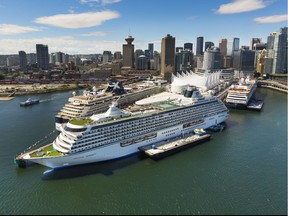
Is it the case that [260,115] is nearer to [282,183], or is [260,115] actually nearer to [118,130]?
[282,183]

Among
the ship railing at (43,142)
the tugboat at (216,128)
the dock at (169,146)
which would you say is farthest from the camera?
the tugboat at (216,128)

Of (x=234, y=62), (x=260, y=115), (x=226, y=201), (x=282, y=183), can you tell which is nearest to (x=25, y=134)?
(x=226, y=201)

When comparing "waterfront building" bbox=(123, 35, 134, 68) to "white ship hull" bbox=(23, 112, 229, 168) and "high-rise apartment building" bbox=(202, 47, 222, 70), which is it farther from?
"white ship hull" bbox=(23, 112, 229, 168)

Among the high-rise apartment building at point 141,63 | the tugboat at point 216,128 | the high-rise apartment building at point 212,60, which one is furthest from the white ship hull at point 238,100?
the high-rise apartment building at point 141,63

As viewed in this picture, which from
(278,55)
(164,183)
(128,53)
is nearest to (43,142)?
(164,183)

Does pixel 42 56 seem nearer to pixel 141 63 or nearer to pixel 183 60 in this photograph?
pixel 141 63

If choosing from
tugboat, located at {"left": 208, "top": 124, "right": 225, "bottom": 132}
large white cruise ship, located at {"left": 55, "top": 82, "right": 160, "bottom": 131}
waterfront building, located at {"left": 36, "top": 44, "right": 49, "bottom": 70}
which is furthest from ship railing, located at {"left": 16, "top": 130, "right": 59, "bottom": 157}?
waterfront building, located at {"left": 36, "top": 44, "right": 49, "bottom": 70}

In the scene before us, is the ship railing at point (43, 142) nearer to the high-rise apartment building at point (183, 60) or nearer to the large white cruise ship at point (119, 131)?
the large white cruise ship at point (119, 131)
